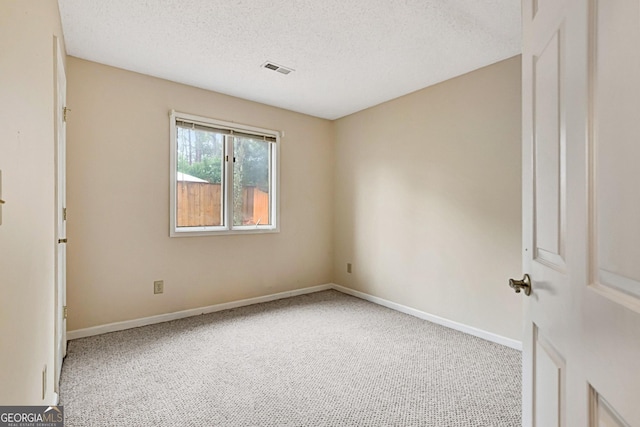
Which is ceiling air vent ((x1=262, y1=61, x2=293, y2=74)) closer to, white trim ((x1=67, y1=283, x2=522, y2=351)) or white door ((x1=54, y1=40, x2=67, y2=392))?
white door ((x1=54, y1=40, x2=67, y2=392))

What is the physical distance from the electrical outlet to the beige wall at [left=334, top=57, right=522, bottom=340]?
228 centimetres

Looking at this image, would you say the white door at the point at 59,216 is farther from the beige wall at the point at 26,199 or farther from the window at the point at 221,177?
the window at the point at 221,177

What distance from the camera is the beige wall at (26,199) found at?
0.92 m

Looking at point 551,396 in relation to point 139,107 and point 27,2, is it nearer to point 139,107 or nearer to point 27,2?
point 27,2

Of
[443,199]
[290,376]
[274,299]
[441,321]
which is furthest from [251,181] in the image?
[441,321]

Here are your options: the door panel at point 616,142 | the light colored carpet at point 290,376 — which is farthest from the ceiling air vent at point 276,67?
the door panel at point 616,142

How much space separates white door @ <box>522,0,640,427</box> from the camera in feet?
1.58

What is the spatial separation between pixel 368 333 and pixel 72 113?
3246 millimetres

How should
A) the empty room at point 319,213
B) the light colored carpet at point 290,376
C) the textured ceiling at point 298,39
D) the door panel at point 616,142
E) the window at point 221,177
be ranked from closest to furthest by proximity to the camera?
the door panel at point 616,142
the empty room at point 319,213
the light colored carpet at point 290,376
the textured ceiling at point 298,39
the window at point 221,177

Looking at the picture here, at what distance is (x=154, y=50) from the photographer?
256 cm

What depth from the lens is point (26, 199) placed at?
1138mm

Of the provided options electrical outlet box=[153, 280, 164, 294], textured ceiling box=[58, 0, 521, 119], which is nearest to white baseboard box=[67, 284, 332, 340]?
electrical outlet box=[153, 280, 164, 294]

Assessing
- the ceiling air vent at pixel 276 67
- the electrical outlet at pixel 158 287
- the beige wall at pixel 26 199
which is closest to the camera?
the beige wall at pixel 26 199

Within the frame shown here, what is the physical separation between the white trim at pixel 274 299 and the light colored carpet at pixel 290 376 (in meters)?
0.09
